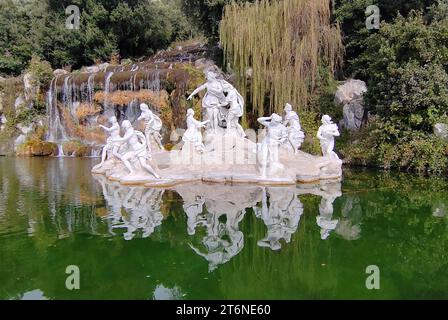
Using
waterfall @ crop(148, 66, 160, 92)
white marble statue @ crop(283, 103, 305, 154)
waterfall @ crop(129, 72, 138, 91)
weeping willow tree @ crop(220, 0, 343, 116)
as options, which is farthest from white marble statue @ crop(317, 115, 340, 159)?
waterfall @ crop(129, 72, 138, 91)

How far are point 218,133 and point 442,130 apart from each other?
765 cm

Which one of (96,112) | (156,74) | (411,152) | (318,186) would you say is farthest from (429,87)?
(96,112)

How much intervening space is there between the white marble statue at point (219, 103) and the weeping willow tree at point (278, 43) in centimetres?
408

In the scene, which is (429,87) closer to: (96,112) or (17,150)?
(96,112)

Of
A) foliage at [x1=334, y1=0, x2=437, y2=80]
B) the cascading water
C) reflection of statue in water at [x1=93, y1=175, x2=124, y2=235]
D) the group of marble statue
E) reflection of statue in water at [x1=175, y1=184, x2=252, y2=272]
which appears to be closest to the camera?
reflection of statue in water at [x1=175, y1=184, x2=252, y2=272]

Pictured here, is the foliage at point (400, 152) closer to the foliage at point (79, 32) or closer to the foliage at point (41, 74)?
the foliage at point (41, 74)

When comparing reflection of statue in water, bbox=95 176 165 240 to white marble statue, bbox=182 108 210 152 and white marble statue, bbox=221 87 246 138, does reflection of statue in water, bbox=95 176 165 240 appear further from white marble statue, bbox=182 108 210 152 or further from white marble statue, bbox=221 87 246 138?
white marble statue, bbox=221 87 246 138

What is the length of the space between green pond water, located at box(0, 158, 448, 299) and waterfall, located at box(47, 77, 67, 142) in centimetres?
1211

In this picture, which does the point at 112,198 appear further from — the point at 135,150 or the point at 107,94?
the point at 107,94

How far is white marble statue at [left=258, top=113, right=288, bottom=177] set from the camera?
10984mm

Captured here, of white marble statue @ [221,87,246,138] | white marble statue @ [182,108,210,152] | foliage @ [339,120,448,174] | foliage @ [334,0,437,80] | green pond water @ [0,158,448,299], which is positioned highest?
foliage @ [334,0,437,80]

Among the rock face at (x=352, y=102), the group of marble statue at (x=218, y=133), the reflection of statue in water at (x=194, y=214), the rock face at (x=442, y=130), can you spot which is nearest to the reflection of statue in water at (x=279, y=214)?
the reflection of statue in water at (x=194, y=214)

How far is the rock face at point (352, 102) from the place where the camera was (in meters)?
18.0
